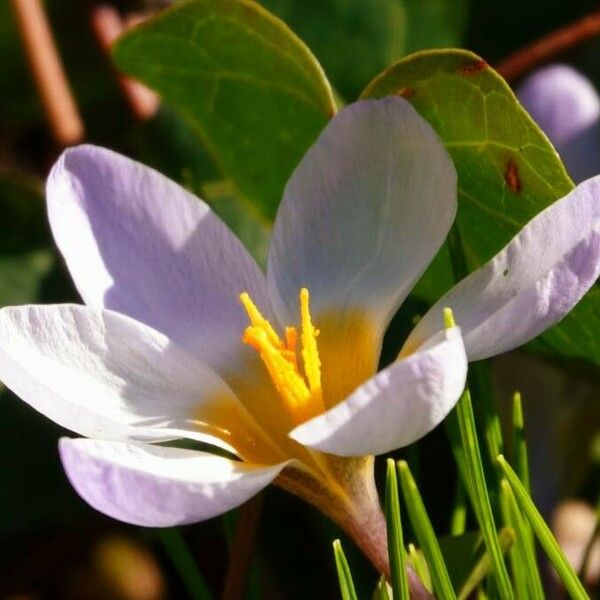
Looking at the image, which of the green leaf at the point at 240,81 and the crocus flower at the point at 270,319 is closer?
the crocus flower at the point at 270,319

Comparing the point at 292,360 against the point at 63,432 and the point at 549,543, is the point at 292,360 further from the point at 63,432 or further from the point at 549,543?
the point at 63,432

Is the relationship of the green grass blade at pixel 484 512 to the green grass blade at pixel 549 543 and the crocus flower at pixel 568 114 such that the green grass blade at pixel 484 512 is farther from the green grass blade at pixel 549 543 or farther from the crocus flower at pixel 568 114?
the crocus flower at pixel 568 114

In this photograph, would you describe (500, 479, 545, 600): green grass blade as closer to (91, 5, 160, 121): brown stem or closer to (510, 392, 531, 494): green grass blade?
(510, 392, 531, 494): green grass blade

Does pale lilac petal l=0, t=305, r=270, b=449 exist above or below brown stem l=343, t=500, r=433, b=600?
above

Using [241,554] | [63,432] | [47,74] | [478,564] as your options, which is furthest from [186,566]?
[47,74]

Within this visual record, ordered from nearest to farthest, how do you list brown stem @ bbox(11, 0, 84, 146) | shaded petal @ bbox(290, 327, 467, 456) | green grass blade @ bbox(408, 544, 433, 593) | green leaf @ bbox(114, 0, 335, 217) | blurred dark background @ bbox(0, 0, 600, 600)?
shaded petal @ bbox(290, 327, 467, 456) → green grass blade @ bbox(408, 544, 433, 593) → green leaf @ bbox(114, 0, 335, 217) → blurred dark background @ bbox(0, 0, 600, 600) → brown stem @ bbox(11, 0, 84, 146)

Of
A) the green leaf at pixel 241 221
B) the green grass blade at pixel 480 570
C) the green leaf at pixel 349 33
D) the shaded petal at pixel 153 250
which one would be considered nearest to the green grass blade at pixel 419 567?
the green grass blade at pixel 480 570

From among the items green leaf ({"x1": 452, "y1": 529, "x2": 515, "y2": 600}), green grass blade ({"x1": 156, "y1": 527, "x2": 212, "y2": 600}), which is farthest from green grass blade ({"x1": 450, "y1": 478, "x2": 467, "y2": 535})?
green grass blade ({"x1": 156, "y1": 527, "x2": 212, "y2": 600})
